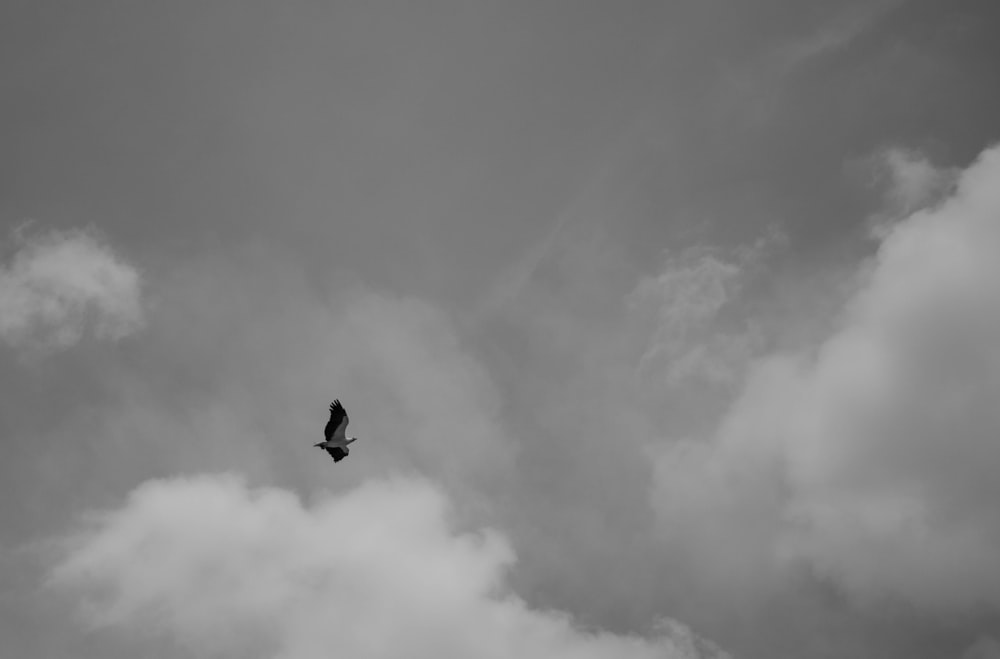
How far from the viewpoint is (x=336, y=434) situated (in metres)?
72.7

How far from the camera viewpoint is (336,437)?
2874 inches

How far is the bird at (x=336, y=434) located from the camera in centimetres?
7194

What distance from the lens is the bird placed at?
236 ft
